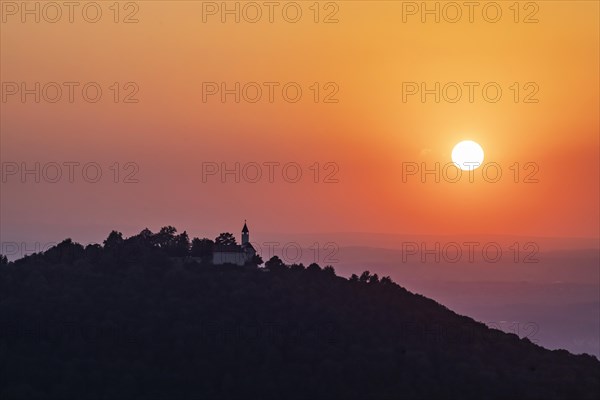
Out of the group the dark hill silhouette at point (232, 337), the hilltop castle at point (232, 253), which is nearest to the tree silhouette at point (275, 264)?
the dark hill silhouette at point (232, 337)

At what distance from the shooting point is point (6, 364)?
118250 millimetres

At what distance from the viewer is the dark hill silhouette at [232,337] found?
119 metres

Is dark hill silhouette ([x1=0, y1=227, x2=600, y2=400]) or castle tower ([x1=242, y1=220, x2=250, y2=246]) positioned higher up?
castle tower ([x1=242, y1=220, x2=250, y2=246])

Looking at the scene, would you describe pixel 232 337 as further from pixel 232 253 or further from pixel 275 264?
pixel 275 264

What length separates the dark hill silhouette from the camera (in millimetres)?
118625

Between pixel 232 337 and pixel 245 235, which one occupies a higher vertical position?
pixel 245 235

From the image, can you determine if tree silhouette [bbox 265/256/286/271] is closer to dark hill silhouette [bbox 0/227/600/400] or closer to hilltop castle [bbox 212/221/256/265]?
dark hill silhouette [bbox 0/227/600/400]

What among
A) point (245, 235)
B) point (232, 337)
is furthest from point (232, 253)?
point (232, 337)

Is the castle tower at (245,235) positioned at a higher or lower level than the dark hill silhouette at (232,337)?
higher

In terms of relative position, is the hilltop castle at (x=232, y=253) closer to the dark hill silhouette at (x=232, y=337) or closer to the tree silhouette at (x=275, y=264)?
the dark hill silhouette at (x=232, y=337)

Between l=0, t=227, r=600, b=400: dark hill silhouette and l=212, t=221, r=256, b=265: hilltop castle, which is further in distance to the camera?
l=212, t=221, r=256, b=265: hilltop castle

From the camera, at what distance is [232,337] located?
128 metres

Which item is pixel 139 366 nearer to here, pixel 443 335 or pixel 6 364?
pixel 6 364

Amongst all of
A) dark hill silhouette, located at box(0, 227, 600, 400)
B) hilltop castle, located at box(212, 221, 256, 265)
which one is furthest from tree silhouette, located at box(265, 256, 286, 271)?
hilltop castle, located at box(212, 221, 256, 265)
